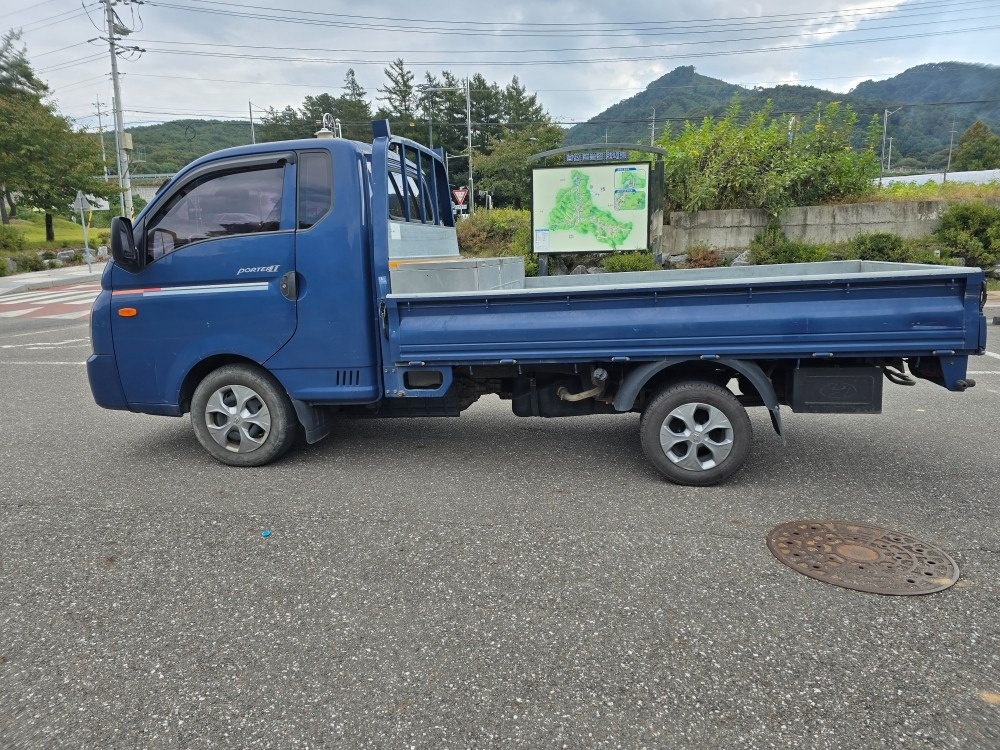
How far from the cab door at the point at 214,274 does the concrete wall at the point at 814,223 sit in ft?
41.5

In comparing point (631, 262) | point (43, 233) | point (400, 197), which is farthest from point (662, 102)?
point (400, 197)

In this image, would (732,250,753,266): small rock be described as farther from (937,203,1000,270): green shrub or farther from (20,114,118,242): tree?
→ (20,114,118,242): tree

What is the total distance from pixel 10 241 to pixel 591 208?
1100 inches

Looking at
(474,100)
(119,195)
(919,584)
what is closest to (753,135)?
(919,584)

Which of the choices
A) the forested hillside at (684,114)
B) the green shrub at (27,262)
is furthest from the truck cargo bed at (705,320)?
the forested hillside at (684,114)

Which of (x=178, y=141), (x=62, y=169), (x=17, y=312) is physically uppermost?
(x=178, y=141)

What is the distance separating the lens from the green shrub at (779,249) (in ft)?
46.0

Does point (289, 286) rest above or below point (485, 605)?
above

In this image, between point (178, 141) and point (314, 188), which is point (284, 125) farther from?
point (314, 188)

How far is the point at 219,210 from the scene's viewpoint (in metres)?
4.93

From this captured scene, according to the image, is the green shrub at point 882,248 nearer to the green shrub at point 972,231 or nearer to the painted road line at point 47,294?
the green shrub at point 972,231

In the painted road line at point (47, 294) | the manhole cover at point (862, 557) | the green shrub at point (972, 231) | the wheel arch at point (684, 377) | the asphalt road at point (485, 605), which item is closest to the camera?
the asphalt road at point (485, 605)

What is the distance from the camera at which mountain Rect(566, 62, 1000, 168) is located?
78506 mm

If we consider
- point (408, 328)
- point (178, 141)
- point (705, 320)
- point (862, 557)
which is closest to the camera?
point (862, 557)
